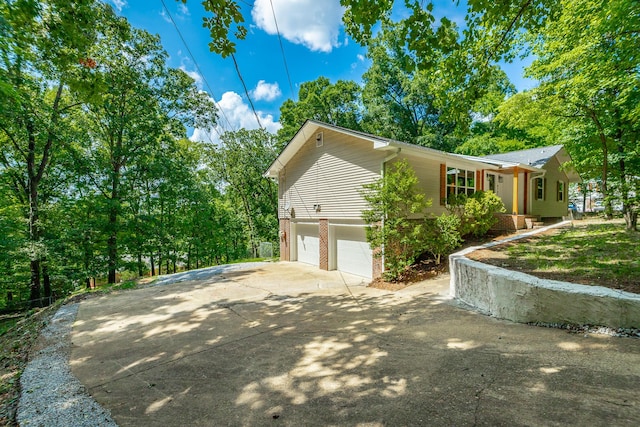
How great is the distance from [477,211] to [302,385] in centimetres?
946

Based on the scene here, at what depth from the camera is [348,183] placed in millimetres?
10453

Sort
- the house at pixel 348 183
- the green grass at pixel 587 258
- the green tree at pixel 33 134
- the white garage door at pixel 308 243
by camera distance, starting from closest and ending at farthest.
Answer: the green grass at pixel 587 258
the house at pixel 348 183
the green tree at pixel 33 134
the white garage door at pixel 308 243

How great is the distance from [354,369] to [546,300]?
122 inches

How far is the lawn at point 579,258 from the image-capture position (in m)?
4.56

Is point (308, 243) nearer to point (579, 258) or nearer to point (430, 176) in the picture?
point (430, 176)

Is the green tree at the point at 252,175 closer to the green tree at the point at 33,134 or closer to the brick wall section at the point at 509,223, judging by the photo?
the green tree at the point at 33,134

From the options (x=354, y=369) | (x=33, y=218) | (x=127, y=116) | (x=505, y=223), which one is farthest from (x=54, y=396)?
(x=127, y=116)

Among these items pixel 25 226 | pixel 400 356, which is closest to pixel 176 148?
pixel 25 226

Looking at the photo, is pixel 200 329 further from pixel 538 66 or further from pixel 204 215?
pixel 204 215

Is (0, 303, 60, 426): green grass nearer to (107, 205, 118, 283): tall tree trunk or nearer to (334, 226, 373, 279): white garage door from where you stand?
(334, 226, 373, 279): white garage door

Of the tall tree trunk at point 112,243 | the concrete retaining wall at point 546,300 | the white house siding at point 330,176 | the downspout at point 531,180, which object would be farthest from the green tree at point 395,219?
the tall tree trunk at point 112,243

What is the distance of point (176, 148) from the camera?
59.6 feet

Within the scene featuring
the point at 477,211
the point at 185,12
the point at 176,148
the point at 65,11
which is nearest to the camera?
the point at 65,11

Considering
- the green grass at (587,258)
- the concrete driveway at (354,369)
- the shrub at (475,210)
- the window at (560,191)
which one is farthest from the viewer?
the window at (560,191)
